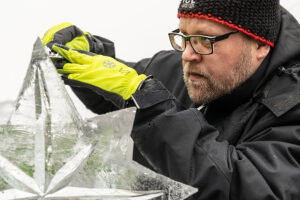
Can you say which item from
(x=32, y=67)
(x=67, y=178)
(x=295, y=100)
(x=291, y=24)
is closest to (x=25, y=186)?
(x=67, y=178)

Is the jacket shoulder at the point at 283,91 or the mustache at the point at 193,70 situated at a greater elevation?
the mustache at the point at 193,70

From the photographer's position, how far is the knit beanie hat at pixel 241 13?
3.09ft

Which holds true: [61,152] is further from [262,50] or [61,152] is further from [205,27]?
[262,50]

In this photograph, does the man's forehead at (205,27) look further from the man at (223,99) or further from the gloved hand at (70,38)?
the gloved hand at (70,38)

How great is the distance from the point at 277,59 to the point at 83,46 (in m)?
0.60

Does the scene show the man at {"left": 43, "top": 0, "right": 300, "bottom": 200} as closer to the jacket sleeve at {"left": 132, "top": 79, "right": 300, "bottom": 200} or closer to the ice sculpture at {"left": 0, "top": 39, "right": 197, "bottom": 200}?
the jacket sleeve at {"left": 132, "top": 79, "right": 300, "bottom": 200}

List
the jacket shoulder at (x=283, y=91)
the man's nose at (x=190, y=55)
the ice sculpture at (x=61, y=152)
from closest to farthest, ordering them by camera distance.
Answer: the ice sculpture at (x=61, y=152)
the jacket shoulder at (x=283, y=91)
the man's nose at (x=190, y=55)

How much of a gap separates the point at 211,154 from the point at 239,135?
194mm

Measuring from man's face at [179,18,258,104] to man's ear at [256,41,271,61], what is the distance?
0.03 m

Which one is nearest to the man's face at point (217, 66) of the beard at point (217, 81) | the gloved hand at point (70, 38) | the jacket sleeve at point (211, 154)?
the beard at point (217, 81)

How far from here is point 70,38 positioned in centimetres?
112

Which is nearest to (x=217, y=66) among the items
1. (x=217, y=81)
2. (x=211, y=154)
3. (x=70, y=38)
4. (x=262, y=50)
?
(x=217, y=81)

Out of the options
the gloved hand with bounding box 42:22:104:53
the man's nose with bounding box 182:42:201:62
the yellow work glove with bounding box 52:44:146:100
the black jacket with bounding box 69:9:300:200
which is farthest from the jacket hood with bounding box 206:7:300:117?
the gloved hand with bounding box 42:22:104:53

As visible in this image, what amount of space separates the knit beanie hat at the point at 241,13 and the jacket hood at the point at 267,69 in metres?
0.04
